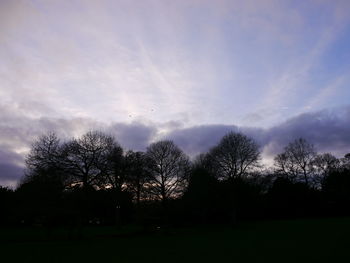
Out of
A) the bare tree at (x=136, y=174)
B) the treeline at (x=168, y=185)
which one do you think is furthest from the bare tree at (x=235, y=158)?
the bare tree at (x=136, y=174)

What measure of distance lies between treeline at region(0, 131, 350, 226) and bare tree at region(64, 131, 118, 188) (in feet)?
0.37

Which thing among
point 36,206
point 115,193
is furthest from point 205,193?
point 36,206

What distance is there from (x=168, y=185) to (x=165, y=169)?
9.21 ft

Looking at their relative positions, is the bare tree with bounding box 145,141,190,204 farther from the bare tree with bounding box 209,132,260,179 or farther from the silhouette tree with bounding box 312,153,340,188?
the silhouette tree with bounding box 312,153,340,188

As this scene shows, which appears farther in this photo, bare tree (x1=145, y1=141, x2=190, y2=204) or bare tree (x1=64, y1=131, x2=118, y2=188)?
bare tree (x1=145, y1=141, x2=190, y2=204)

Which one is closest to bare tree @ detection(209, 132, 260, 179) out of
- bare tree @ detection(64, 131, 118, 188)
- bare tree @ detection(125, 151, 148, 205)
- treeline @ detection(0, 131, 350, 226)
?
treeline @ detection(0, 131, 350, 226)

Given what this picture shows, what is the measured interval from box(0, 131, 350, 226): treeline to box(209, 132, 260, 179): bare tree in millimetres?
162

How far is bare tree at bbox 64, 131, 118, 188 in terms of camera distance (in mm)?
35344

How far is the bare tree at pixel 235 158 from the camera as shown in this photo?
48.7 meters

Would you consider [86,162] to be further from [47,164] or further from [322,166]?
[322,166]

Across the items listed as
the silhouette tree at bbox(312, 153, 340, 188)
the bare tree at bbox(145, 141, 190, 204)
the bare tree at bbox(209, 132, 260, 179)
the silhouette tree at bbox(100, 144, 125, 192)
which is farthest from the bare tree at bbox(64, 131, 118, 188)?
the silhouette tree at bbox(312, 153, 340, 188)

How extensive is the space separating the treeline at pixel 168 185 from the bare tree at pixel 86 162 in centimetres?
11

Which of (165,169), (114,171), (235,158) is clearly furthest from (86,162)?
(235,158)

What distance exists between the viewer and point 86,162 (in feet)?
118
